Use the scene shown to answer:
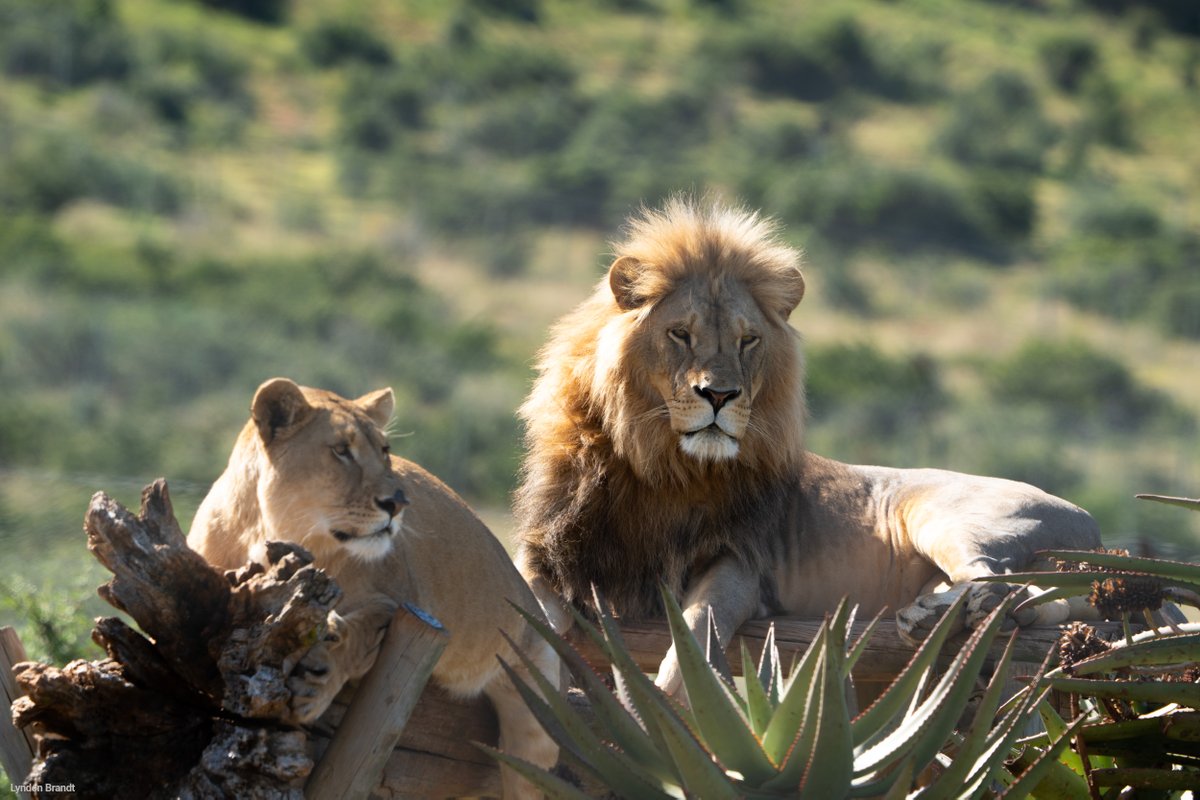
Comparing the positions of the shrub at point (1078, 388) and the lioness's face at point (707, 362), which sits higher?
the shrub at point (1078, 388)

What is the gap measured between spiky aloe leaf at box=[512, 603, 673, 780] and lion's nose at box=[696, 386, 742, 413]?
2326mm

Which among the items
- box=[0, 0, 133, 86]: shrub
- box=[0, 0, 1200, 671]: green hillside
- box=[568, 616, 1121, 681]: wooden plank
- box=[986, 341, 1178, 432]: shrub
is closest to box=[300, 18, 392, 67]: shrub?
box=[0, 0, 1200, 671]: green hillside

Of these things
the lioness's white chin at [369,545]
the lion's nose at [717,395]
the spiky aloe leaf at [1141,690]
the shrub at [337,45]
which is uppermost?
the shrub at [337,45]

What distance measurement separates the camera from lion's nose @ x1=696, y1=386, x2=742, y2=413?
5.75 metres

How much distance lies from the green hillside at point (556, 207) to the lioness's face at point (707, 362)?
723 inches

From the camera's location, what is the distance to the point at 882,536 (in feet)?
20.7

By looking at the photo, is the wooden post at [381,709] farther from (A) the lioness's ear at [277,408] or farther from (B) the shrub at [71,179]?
(B) the shrub at [71,179]

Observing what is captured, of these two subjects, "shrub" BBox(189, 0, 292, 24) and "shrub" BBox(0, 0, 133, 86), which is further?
"shrub" BBox(189, 0, 292, 24)

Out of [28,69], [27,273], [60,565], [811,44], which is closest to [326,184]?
[28,69]

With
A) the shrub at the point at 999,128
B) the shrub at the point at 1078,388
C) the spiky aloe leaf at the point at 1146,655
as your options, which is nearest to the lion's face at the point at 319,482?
the spiky aloe leaf at the point at 1146,655

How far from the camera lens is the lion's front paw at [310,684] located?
350 centimetres

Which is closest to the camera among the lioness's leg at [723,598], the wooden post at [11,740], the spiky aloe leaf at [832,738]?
the spiky aloe leaf at [832,738]

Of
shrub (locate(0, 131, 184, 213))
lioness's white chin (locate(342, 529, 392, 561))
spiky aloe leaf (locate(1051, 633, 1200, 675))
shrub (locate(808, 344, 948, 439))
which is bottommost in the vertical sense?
spiky aloe leaf (locate(1051, 633, 1200, 675))

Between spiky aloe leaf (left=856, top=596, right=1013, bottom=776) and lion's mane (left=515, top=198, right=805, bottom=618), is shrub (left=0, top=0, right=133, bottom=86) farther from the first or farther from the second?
spiky aloe leaf (left=856, top=596, right=1013, bottom=776)
